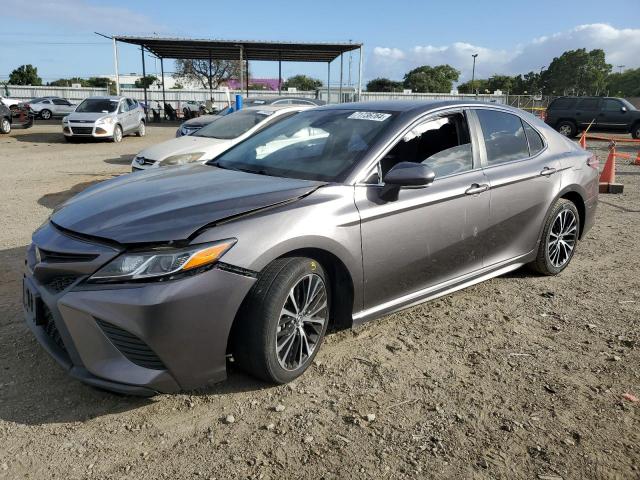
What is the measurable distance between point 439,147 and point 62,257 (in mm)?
2647

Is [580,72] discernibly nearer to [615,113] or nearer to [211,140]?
[615,113]

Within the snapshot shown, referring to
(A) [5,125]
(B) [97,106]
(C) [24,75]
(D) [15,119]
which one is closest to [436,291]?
(B) [97,106]

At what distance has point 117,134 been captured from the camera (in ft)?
63.8

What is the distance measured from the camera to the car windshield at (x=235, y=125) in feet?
31.0

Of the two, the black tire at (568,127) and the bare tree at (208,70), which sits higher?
the bare tree at (208,70)

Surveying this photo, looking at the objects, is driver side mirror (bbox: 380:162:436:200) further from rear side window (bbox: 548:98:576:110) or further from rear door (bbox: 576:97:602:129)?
rear side window (bbox: 548:98:576:110)

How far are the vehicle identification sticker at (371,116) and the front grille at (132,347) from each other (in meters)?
2.22

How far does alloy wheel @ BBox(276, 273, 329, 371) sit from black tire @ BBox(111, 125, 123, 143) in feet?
59.6

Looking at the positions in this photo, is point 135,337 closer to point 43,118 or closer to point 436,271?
point 436,271

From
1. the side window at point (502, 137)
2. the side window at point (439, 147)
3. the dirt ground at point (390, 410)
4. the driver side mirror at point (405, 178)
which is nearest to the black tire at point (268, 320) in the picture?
the dirt ground at point (390, 410)

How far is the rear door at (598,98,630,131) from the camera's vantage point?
23.9m

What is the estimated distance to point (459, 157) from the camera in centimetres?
397

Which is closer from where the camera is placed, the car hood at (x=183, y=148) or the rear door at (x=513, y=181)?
the rear door at (x=513, y=181)

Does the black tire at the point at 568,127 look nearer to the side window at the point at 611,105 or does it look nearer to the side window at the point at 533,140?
the side window at the point at 611,105
